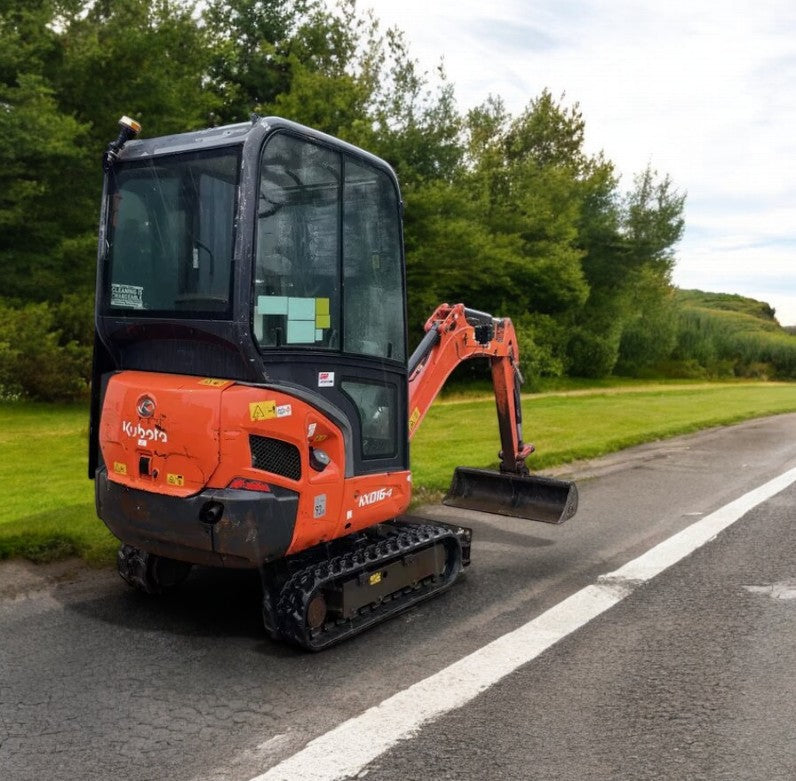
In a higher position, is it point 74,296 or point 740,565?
point 74,296

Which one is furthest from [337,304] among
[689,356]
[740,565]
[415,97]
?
[689,356]

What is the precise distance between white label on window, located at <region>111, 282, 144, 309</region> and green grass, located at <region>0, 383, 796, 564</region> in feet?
7.43

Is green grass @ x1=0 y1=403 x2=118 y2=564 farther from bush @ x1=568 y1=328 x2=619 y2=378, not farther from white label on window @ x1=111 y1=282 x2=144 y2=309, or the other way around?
bush @ x1=568 y1=328 x2=619 y2=378

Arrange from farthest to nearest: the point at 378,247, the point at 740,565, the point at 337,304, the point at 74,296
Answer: the point at 74,296 < the point at 740,565 < the point at 378,247 < the point at 337,304

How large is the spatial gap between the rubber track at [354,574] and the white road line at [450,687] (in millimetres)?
691

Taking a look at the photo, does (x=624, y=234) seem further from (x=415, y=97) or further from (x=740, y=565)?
(x=740, y=565)

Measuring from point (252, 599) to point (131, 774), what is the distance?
2.29 meters

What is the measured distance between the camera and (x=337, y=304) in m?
5.12

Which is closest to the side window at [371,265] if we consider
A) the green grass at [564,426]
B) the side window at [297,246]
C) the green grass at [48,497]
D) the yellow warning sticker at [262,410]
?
the side window at [297,246]

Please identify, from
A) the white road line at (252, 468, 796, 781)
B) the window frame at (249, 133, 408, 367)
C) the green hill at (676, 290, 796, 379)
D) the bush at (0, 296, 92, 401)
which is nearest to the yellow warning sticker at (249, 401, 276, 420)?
A: the window frame at (249, 133, 408, 367)

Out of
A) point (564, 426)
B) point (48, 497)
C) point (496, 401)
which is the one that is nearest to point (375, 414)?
point (496, 401)

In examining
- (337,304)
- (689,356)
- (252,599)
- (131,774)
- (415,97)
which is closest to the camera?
(131,774)

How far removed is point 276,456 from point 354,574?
95 centimetres

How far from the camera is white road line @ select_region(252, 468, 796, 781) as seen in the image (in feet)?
12.4
